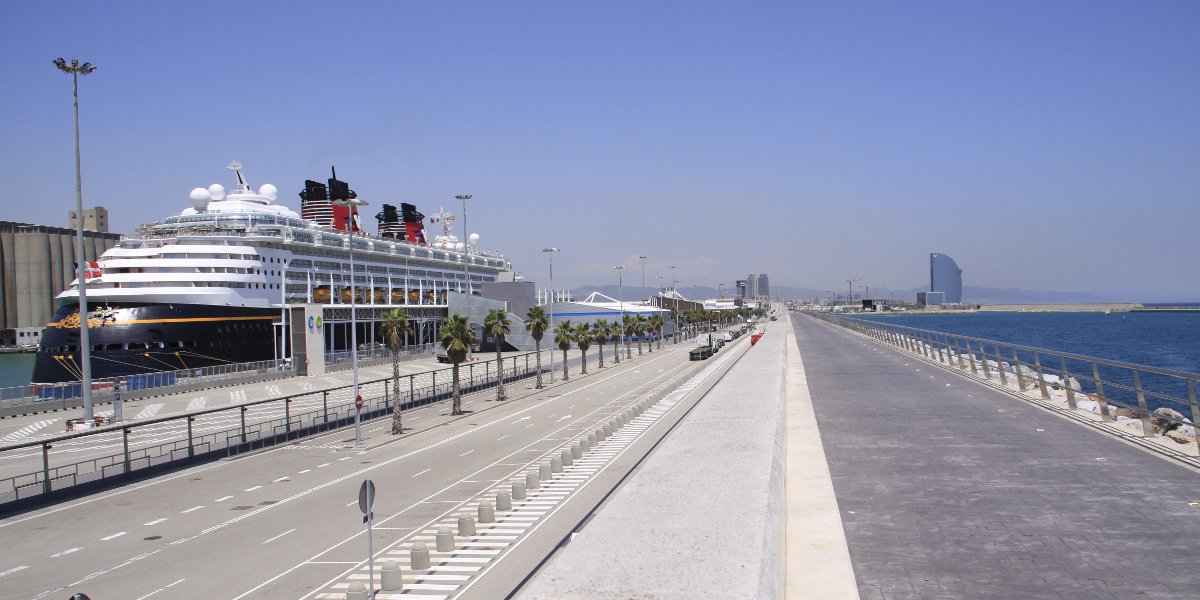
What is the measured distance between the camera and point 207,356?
67.8 metres

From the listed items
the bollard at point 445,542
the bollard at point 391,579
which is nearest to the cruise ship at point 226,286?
the bollard at point 445,542

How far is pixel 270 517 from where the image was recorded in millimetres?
20172

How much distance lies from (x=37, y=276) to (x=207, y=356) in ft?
322

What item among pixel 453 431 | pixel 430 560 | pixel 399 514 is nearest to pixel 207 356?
pixel 453 431

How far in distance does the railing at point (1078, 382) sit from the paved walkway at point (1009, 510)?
1.06m

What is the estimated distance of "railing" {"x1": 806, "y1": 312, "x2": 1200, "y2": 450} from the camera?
15.8 meters

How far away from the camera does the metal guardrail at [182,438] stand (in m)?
23.3

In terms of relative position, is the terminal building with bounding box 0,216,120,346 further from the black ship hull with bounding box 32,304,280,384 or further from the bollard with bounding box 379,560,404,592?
the bollard with bounding box 379,560,404,592

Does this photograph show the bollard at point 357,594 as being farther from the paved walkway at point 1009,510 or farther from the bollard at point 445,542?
the paved walkway at point 1009,510

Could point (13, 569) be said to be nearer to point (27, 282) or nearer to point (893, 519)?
point (893, 519)

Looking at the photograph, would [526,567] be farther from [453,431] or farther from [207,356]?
[207,356]

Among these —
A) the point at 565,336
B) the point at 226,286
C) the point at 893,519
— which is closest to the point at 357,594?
the point at 893,519

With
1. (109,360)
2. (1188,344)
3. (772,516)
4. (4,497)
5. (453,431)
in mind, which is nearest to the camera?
(772,516)

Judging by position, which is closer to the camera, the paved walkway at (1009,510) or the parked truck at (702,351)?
the paved walkway at (1009,510)
